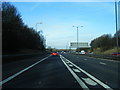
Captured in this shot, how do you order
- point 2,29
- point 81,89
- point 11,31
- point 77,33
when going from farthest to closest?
1. point 77,33
2. point 11,31
3. point 2,29
4. point 81,89

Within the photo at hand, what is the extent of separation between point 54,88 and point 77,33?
61189mm

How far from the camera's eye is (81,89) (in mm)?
6723

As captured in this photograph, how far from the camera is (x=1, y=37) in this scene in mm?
39156

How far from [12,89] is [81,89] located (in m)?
2.85

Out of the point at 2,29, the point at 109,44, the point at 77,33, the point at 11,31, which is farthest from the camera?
the point at 109,44

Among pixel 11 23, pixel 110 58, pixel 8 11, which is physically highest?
pixel 8 11

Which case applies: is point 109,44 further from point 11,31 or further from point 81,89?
point 81,89

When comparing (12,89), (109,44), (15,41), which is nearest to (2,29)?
(15,41)

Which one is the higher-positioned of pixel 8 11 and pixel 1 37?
pixel 8 11

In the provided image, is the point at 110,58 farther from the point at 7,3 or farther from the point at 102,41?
the point at 102,41

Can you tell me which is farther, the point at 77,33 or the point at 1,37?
the point at 77,33

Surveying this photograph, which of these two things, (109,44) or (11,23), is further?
(109,44)

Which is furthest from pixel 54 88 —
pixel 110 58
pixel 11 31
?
pixel 11 31

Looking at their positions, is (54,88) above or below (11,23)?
below
